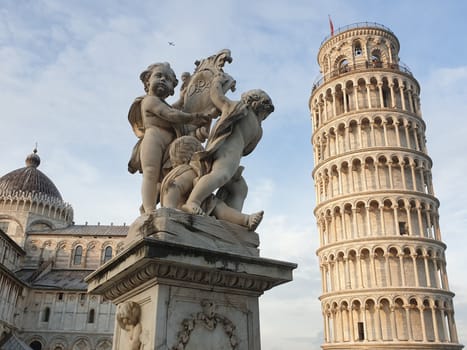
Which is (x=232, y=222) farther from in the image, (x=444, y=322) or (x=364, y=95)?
(x=364, y=95)

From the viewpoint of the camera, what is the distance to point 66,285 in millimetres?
50469

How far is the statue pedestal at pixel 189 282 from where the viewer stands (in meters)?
3.12

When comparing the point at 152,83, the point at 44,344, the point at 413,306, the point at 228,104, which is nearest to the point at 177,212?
the point at 228,104

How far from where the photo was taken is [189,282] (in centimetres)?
328

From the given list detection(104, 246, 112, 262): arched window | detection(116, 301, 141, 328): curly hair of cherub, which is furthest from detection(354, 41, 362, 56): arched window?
detection(116, 301, 141, 328): curly hair of cherub

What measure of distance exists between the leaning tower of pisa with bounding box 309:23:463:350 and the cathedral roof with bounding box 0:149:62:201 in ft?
127

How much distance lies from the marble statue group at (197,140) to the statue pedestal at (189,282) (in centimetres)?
30

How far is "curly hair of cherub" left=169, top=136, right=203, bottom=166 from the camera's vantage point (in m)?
4.05

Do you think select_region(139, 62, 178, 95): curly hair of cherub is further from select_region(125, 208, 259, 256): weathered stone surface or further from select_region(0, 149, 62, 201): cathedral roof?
select_region(0, 149, 62, 201): cathedral roof

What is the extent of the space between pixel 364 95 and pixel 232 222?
41.4 meters

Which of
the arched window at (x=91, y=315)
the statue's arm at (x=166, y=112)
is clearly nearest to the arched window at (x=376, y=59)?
the arched window at (x=91, y=315)

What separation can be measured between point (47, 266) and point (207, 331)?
5737cm

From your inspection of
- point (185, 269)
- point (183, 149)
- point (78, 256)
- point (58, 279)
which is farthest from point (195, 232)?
point (78, 256)

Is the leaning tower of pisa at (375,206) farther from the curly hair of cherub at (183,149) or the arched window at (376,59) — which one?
the curly hair of cherub at (183,149)
